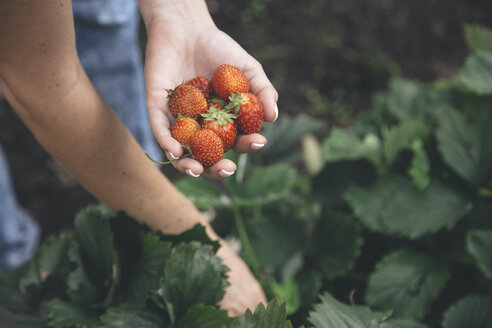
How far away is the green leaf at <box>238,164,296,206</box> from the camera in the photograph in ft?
3.77

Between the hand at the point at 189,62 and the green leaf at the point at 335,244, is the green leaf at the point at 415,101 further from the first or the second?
the hand at the point at 189,62

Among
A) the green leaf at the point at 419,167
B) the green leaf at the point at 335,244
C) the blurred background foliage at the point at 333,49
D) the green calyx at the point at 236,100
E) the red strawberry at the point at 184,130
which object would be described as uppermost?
the green calyx at the point at 236,100

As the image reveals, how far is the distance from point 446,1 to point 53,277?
263cm

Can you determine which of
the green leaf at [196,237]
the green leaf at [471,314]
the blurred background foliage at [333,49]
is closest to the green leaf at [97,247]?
the green leaf at [196,237]

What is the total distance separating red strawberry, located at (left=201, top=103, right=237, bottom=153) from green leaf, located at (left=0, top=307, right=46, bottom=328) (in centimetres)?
48

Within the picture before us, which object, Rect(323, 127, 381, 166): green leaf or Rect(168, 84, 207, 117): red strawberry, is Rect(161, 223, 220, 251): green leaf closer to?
Rect(168, 84, 207, 117): red strawberry

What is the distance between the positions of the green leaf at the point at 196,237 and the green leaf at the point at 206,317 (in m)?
0.12

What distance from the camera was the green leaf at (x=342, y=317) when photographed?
2.18ft

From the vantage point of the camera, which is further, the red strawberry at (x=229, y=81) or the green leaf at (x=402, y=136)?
the green leaf at (x=402, y=136)

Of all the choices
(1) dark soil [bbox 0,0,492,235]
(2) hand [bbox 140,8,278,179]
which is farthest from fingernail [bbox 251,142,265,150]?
(1) dark soil [bbox 0,0,492,235]

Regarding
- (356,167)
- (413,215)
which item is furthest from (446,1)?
(413,215)

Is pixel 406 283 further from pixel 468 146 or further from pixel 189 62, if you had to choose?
pixel 189 62

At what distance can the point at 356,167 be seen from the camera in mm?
1278

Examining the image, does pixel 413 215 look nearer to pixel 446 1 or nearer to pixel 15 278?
pixel 15 278
